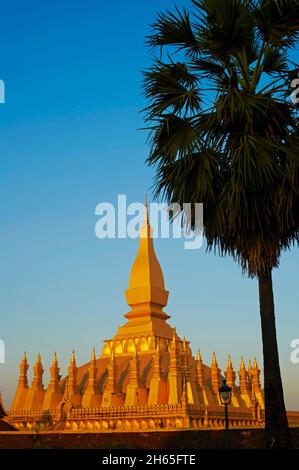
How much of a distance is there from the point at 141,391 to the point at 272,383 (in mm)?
19014

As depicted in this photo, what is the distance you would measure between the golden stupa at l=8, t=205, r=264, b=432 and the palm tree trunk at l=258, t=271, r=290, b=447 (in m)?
14.3

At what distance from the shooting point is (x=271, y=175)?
47.0 ft

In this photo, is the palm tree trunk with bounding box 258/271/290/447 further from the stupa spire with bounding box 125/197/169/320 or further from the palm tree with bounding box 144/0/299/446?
the stupa spire with bounding box 125/197/169/320

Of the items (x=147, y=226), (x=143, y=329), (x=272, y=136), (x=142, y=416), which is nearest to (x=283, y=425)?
(x=272, y=136)

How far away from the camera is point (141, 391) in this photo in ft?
105

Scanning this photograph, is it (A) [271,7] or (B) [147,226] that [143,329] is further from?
(A) [271,7]

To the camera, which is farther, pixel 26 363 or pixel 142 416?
pixel 26 363

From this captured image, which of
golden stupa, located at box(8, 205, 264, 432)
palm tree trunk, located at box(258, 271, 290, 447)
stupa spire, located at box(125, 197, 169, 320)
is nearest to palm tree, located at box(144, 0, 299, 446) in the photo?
palm tree trunk, located at box(258, 271, 290, 447)

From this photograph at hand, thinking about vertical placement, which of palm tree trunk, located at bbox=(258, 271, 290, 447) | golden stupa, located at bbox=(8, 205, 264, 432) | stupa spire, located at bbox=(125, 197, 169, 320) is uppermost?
stupa spire, located at bbox=(125, 197, 169, 320)

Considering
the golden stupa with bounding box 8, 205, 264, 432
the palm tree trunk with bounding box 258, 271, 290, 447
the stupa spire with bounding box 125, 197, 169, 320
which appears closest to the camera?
the palm tree trunk with bounding box 258, 271, 290, 447

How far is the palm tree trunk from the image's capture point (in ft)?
44.7

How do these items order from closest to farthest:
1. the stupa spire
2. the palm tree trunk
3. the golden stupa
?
the palm tree trunk → the golden stupa → the stupa spire

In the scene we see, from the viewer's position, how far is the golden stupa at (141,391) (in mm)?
30625
